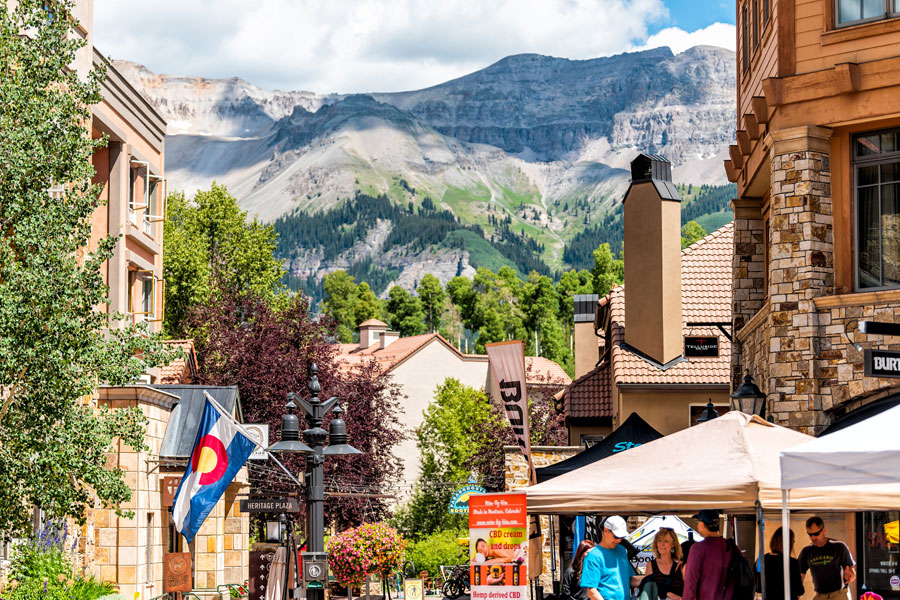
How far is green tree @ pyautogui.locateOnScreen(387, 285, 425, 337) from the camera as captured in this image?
14700cm

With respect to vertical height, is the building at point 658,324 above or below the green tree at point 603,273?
below

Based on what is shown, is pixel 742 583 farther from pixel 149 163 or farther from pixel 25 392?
pixel 149 163

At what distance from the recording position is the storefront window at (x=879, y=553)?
1426cm

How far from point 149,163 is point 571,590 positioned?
19891mm

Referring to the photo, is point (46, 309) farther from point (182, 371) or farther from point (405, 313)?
point (405, 313)

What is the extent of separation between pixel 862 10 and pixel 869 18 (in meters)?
0.18

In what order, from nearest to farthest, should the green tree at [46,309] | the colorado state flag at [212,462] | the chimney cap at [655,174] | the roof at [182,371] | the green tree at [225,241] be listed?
the green tree at [46,309]
the colorado state flag at [212,462]
the chimney cap at [655,174]
the roof at [182,371]
the green tree at [225,241]

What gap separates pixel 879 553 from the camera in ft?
47.8

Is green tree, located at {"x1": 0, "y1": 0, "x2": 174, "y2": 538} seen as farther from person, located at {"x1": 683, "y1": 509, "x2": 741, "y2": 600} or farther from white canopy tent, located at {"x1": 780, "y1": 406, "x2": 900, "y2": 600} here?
white canopy tent, located at {"x1": 780, "y1": 406, "x2": 900, "y2": 600}

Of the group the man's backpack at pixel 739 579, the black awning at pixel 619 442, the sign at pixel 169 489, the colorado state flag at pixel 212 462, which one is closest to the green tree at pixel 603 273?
the sign at pixel 169 489

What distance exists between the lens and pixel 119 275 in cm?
2923

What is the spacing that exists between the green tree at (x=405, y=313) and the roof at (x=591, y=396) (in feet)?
370

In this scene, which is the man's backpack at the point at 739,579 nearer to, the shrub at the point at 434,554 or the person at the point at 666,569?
the person at the point at 666,569

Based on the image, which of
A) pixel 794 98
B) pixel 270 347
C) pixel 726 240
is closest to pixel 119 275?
pixel 270 347
